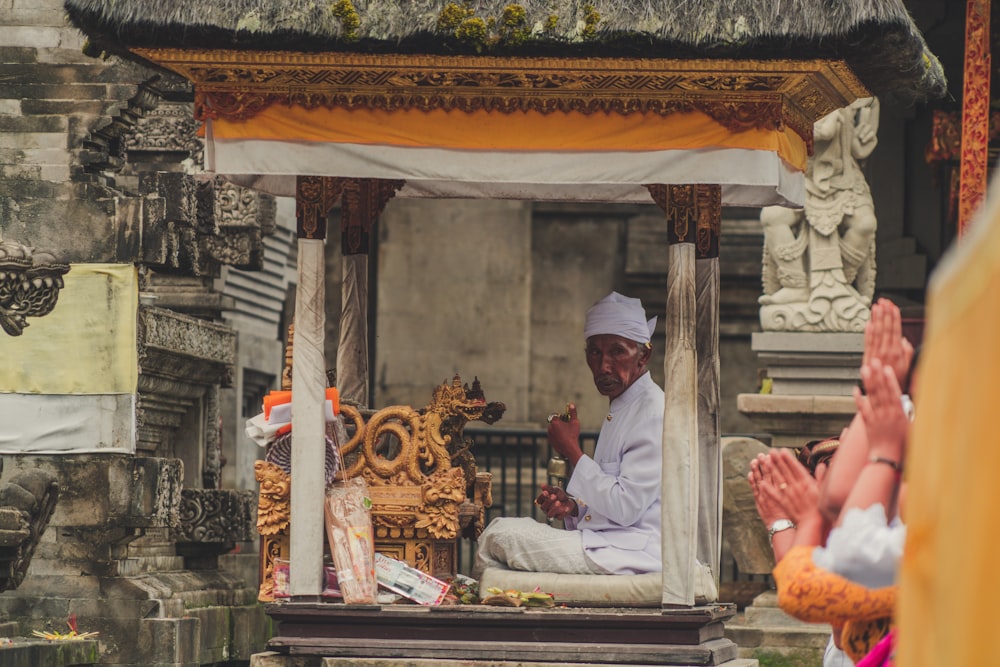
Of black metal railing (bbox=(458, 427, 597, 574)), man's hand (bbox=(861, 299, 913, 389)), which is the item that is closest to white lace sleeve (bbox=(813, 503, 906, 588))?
man's hand (bbox=(861, 299, 913, 389))

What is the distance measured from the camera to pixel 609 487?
9.59 meters

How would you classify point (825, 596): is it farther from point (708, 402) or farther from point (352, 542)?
point (708, 402)

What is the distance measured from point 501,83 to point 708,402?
245 centimetres

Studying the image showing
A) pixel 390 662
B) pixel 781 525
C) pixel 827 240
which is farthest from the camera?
pixel 827 240

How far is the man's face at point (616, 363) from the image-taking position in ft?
33.2

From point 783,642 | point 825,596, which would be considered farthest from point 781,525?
point 783,642

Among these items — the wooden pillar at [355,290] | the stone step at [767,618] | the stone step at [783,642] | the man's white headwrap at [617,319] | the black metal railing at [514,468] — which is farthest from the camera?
the black metal railing at [514,468]

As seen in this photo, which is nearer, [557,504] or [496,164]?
[496,164]

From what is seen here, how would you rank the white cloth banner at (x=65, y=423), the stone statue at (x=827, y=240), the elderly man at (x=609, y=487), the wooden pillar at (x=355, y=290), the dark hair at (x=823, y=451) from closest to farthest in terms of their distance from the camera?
1. the dark hair at (x=823, y=451)
2. the elderly man at (x=609, y=487)
3. the wooden pillar at (x=355, y=290)
4. the white cloth banner at (x=65, y=423)
5. the stone statue at (x=827, y=240)

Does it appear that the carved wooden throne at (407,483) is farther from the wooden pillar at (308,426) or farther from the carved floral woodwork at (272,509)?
the wooden pillar at (308,426)

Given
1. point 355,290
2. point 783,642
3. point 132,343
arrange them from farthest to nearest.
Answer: point 783,642
point 132,343
point 355,290

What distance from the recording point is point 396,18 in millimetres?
8484

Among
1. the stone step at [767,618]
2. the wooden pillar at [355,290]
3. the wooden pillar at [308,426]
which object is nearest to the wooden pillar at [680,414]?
the wooden pillar at [308,426]

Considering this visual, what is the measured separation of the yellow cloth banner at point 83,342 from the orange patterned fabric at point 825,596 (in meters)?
6.71
